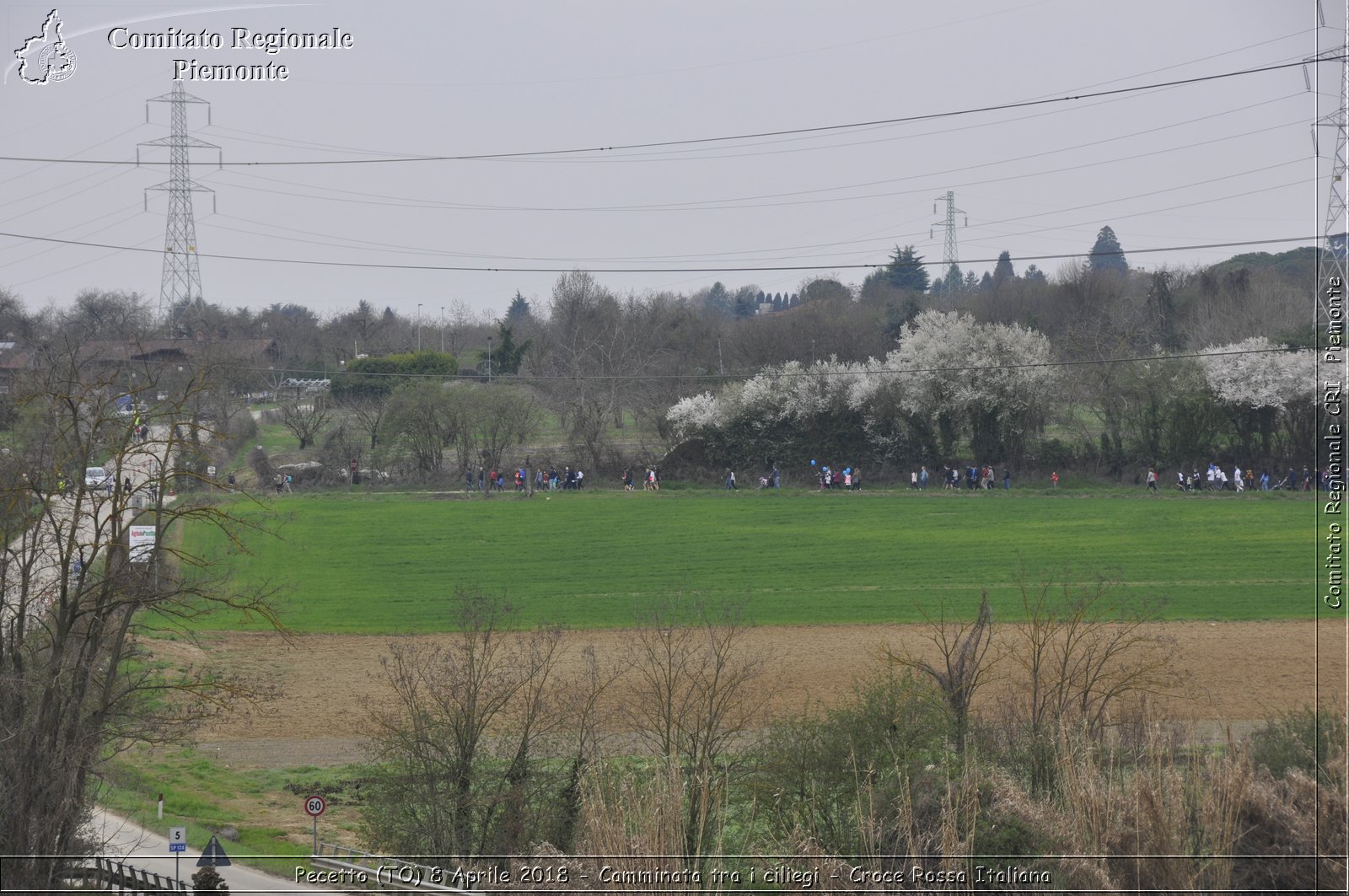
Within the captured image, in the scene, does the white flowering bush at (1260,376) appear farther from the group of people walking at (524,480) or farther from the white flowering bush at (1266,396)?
the group of people walking at (524,480)

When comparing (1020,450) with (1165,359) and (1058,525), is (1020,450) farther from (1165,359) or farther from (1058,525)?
(1058,525)

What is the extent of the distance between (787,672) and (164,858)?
15.3 meters

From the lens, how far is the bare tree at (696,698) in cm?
1792

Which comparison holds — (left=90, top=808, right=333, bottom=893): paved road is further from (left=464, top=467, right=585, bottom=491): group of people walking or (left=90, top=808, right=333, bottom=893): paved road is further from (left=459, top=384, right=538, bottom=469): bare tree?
(left=459, top=384, right=538, bottom=469): bare tree

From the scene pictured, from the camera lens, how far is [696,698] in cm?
2505

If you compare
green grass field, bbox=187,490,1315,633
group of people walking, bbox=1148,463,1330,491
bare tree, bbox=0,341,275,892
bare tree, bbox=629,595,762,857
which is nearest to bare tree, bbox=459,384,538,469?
green grass field, bbox=187,490,1315,633

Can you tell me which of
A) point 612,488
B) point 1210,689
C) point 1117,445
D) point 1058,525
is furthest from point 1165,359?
point 1210,689

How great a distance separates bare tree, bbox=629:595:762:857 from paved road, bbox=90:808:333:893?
5789 mm

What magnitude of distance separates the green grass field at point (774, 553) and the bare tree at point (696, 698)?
2.80 metres

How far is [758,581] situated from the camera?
38750 millimetres

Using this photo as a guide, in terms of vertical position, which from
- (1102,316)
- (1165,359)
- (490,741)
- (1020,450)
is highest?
(1102,316)

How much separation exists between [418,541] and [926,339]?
32.4m

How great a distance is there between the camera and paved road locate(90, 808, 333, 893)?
1678cm

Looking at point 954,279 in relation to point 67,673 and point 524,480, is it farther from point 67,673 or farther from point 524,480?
point 67,673
